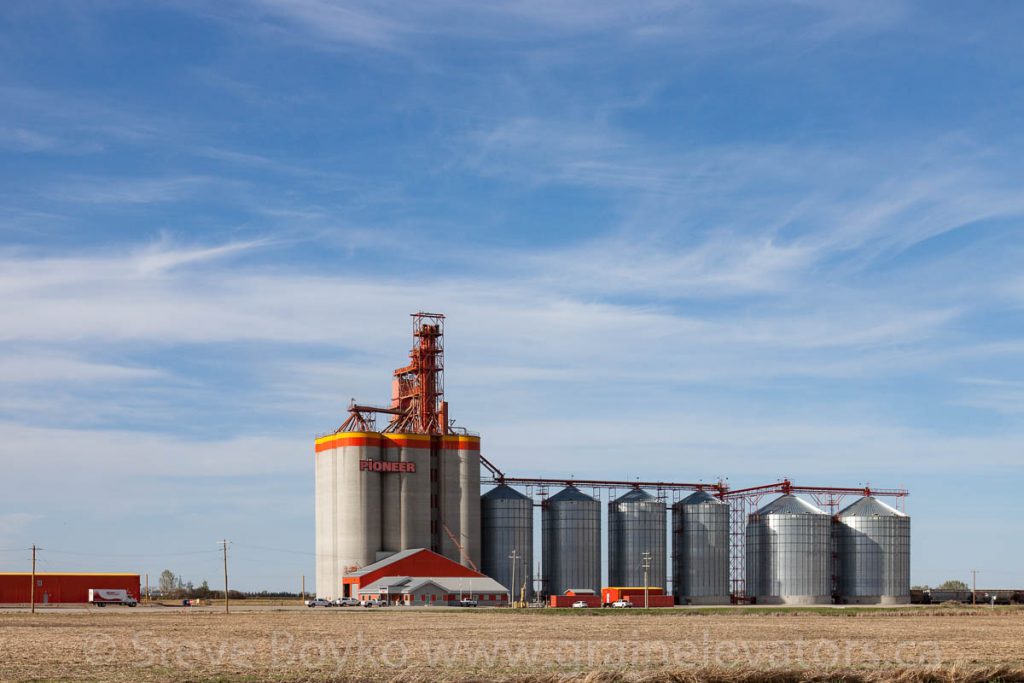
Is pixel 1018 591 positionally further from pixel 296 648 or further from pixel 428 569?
pixel 296 648

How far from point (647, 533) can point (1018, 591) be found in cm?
7148

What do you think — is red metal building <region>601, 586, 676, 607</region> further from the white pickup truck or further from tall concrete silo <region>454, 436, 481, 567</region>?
the white pickup truck

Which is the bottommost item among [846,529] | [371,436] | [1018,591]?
[1018,591]

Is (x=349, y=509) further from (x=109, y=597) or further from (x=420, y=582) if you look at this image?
(x=109, y=597)

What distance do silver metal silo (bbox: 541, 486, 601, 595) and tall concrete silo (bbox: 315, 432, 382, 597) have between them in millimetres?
25692

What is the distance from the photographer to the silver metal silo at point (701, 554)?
168 metres

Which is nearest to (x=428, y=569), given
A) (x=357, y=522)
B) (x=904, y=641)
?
(x=357, y=522)

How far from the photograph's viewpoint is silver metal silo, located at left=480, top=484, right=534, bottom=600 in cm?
16012

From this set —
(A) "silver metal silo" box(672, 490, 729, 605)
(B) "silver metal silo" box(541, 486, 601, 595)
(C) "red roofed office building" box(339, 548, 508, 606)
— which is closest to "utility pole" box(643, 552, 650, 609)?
(B) "silver metal silo" box(541, 486, 601, 595)

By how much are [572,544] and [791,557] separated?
102 feet

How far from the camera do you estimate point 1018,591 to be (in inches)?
7756

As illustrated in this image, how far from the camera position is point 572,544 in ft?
536

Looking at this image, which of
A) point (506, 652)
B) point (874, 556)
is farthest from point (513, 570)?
point (506, 652)

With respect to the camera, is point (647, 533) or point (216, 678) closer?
point (216, 678)
